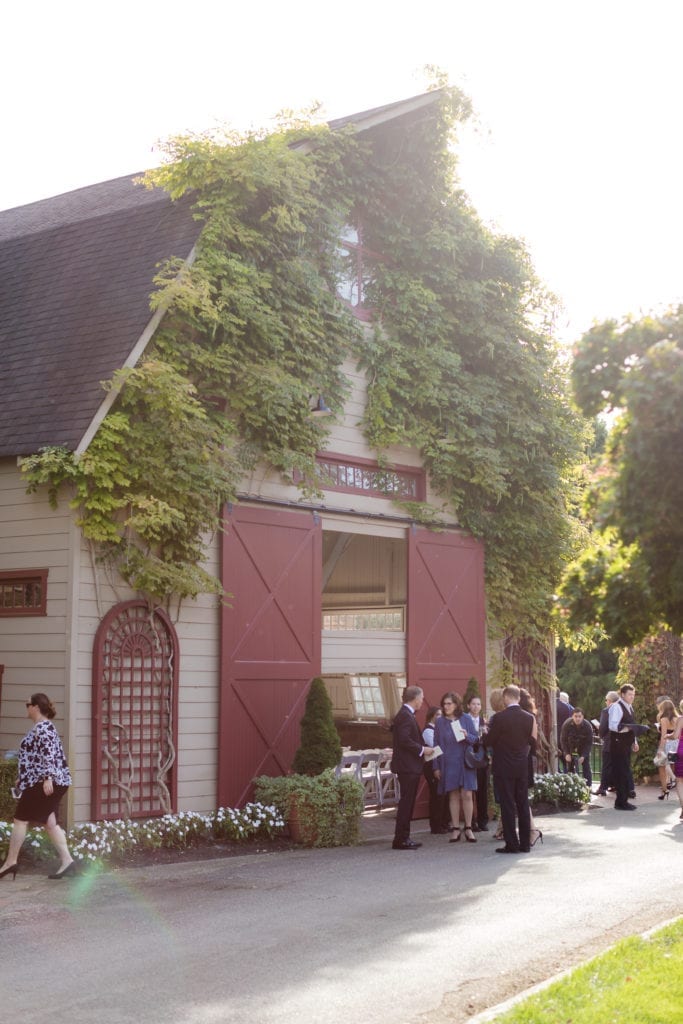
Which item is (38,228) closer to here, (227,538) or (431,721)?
(227,538)

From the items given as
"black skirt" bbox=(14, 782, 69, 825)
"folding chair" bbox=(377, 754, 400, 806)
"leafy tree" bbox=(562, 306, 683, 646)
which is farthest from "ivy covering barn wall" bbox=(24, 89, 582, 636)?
"leafy tree" bbox=(562, 306, 683, 646)

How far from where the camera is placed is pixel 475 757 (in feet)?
50.2

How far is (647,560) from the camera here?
→ 22.9ft

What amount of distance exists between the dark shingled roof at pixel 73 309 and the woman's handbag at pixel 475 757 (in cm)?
584

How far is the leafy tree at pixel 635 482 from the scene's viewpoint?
6688 mm

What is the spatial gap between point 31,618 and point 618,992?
8.47m

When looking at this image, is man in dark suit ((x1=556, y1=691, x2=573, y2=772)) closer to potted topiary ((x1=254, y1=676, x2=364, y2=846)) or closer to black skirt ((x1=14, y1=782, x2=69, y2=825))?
potted topiary ((x1=254, y1=676, x2=364, y2=846))

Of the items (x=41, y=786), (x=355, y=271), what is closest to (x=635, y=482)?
(x=41, y=786)

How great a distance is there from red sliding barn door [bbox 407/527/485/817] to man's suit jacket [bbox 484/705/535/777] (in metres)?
3.91

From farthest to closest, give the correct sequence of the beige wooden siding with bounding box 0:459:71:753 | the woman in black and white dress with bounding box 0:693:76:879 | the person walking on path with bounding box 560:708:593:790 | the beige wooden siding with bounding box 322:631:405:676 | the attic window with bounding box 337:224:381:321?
the person walking on path with bounding box 560:708:593:790
the attic window with bounding box 337:224:381:321
the beige wooden siding with bounding box 322:631:405:676
the beige wooden siding with bounding box 0:459:71:753
the woman in black and white dress with bounding box 0:693:76:879

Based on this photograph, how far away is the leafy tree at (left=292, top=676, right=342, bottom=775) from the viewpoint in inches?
592

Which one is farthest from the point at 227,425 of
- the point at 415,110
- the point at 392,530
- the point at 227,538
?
the point at 415,110

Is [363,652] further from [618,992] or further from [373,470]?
[618,992]

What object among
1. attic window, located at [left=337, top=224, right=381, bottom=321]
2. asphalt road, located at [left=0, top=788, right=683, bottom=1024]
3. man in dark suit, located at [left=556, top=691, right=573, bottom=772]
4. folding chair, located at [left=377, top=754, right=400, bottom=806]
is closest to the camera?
asphalt road, located at [left=0, top=788, right=683, bottom=1024]
